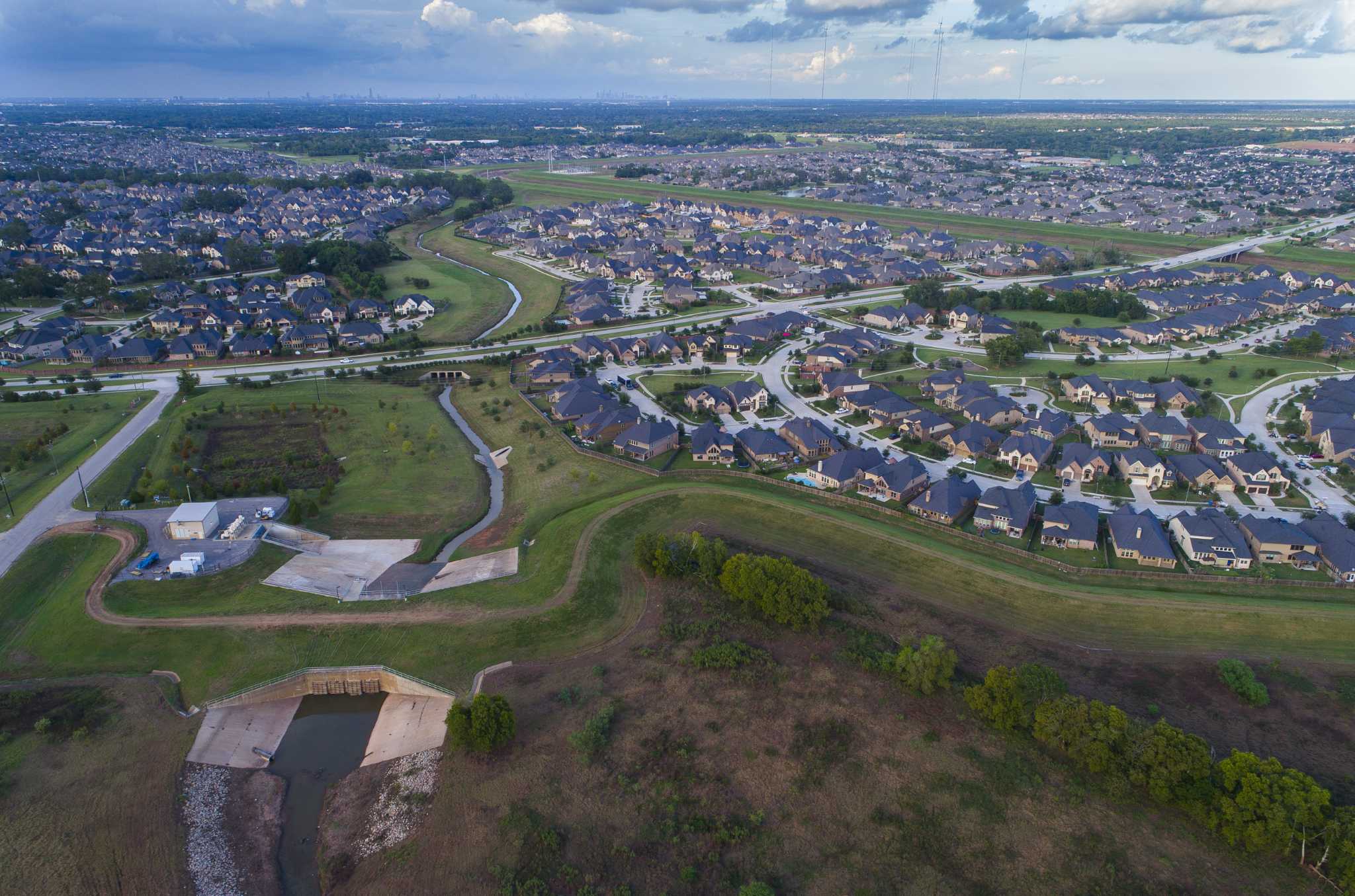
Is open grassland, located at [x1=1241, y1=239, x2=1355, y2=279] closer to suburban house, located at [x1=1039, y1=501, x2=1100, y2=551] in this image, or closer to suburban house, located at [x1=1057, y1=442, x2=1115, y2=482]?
suburban house, located at [x1=1057, y1=442, x2=1115, y2=482]

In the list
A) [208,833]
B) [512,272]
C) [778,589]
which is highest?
[512,272]

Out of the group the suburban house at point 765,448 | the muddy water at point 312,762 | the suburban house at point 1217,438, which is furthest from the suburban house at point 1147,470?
the muddy water at point 312,762

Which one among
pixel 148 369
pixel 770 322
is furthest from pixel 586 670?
pixel 148 369

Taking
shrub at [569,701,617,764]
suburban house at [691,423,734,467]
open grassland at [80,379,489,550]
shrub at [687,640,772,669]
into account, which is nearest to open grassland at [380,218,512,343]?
open grassland at [80,379,489,550]

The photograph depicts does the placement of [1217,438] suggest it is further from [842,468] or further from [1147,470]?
[842,468]

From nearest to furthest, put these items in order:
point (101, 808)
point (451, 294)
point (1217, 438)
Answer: point (101, 808) < point (1217, 438) < point (451, 294)

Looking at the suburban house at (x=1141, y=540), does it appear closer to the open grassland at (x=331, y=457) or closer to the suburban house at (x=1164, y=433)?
the suburban house at (x=1164, y=433)

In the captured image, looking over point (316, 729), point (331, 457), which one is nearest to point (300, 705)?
point (316, 729)
